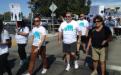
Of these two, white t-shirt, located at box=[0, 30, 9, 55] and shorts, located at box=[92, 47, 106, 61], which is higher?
white t-shirt, located at box=[0, 30, 9, 55]

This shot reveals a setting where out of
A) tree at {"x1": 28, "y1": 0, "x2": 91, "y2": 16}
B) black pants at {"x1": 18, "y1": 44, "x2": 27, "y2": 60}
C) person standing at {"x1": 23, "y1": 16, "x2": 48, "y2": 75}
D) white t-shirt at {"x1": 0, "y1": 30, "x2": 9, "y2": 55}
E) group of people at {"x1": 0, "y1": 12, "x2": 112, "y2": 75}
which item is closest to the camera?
white t-shirt at {"x1": 0, "y1": 30, "x2": 9, "y2": 55}

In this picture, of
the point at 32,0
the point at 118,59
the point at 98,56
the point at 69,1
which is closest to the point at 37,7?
the point at 32,0

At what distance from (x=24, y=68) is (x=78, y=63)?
1.78 metres

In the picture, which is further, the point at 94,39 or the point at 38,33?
the point at 38,33

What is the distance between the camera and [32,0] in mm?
55156

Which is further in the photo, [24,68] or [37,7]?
[37,7]

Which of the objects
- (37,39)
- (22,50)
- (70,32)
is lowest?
(22,50)

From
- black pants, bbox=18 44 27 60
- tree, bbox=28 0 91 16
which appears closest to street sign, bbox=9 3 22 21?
black pants, bbox=18 44 27 60

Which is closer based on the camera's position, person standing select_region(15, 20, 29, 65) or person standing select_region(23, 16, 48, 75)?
person standing select_region(23, 16, 48, 75)

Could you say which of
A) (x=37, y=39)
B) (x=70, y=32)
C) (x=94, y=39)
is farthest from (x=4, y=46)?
(x=70, y=32)

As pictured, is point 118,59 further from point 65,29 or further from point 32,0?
point 32,0

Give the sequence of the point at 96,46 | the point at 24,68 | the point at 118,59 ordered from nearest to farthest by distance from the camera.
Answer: the point at 96,46 → the point at 24,68 → the point at 118,59

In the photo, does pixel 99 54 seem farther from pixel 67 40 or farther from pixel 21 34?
pixel 21 34

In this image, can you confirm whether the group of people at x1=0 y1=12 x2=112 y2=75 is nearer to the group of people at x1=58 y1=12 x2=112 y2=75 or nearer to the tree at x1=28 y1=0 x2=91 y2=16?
the group of people at x1=58 y1=12 x2=112 y2=75
